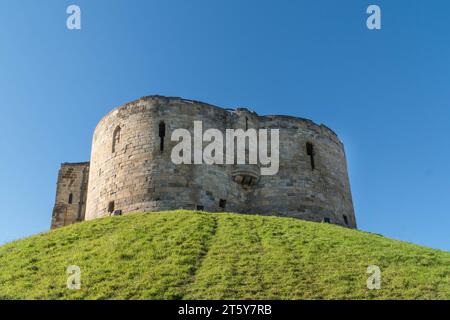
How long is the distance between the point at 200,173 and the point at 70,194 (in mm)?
10180

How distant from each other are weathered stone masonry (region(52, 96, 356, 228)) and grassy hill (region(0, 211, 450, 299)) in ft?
10.9

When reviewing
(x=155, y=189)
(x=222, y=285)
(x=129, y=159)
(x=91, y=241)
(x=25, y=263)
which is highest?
(x=129, y=159)

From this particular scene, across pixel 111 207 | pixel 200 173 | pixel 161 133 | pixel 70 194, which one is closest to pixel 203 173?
pixel 200 173

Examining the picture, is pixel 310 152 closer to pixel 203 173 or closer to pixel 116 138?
pixel 203 173

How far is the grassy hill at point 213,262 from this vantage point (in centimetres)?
1117

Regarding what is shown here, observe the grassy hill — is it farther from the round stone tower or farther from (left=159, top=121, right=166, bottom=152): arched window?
(left=159, top=121, right=166, bottom=152): arched window

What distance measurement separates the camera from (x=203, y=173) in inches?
874

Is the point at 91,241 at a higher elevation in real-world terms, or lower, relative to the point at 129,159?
lower

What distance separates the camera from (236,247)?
14.6 meters

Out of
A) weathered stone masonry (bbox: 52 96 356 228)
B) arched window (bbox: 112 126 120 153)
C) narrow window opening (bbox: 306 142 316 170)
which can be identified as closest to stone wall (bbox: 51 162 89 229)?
weathered stone masonry (bbox: 52 96 356 228)
